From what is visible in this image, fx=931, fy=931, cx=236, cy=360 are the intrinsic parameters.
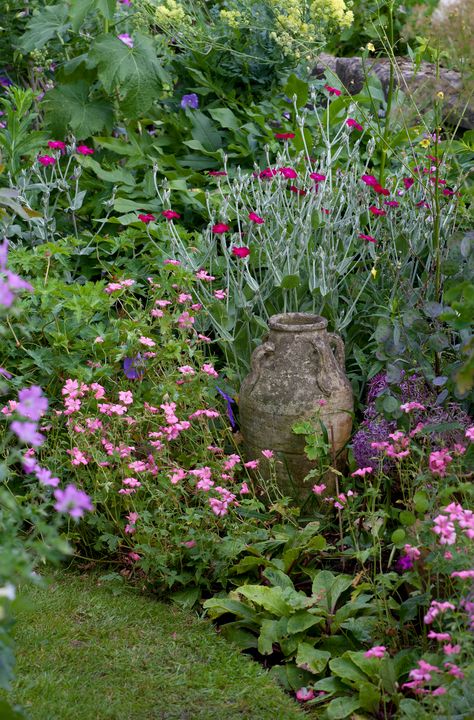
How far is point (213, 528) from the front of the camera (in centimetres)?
316

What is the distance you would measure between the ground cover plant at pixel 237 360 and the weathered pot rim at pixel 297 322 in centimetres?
20

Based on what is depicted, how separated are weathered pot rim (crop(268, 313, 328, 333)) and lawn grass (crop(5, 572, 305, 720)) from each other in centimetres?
109

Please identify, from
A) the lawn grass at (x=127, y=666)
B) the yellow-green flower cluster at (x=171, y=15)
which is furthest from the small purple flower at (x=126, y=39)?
the lawn grass at (x=127, y=666)

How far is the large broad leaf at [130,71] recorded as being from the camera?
4.62 m

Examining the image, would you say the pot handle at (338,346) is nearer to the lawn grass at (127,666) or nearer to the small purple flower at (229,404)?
the small purple flower at (229,404)

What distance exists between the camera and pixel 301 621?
277cm

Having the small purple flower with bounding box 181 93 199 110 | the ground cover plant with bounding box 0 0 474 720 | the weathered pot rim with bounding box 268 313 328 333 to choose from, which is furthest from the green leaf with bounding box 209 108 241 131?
the weathered pot rim with bounding box 268 313 328 333

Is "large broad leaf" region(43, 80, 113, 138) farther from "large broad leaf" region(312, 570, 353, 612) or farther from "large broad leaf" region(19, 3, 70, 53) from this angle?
"large broad leaf" region(312, 570, 353, 612)

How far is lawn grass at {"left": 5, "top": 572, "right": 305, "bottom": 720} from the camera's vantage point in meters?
2.53

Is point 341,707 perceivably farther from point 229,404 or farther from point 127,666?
point 229,404

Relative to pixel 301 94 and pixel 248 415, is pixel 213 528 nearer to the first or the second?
pixel 248 415

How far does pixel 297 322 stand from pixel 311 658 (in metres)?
1.40

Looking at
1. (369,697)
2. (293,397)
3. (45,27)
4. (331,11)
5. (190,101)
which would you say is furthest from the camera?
(190,101)

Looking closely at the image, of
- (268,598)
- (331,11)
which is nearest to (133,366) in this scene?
(268,598)
